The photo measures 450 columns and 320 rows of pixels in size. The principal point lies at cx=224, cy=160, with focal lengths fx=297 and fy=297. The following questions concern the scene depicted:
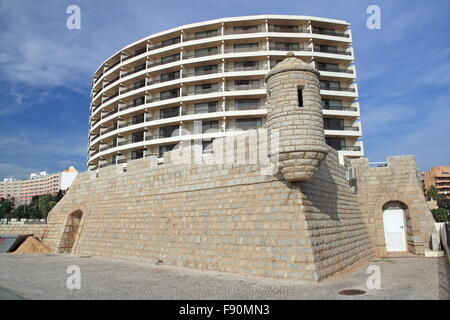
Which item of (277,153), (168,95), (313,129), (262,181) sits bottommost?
(262,181)

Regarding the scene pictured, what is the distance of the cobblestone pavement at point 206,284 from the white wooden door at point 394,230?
3.52 m

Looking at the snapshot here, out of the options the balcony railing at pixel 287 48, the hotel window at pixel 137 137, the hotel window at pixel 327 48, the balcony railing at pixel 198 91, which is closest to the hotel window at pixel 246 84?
the balcony railing at pixel 198 91

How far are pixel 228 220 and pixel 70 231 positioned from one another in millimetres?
13066

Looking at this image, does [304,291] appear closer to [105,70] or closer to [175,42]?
[175,42]

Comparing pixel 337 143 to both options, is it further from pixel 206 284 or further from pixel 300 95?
pixel 206 284

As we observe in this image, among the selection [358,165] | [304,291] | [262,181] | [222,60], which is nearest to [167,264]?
[262,181]

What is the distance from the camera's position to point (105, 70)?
43.3m

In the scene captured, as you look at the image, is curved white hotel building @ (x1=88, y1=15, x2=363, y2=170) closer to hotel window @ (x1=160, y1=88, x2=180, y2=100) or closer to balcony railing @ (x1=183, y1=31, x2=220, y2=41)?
hotel window @ (x1=160, y1=88, x2=180, y2=100)

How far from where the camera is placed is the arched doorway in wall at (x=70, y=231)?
60.7 ft

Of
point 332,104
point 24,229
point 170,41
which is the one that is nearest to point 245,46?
point 170,41

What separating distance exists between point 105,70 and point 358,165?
1543 inches

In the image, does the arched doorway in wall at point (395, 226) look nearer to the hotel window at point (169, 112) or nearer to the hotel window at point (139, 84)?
the hotel window at point (169, 112)

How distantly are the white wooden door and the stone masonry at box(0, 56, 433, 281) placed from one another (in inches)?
18.1

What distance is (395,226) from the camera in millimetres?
15156
